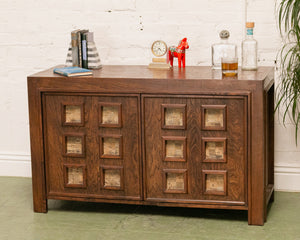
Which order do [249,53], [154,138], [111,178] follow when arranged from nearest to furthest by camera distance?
[154,138] → [111,178] → [249,53]

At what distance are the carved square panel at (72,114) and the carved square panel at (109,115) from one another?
124 millimetres

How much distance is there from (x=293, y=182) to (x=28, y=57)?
2.11 metres

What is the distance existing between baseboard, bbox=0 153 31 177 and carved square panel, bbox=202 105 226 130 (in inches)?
66.0

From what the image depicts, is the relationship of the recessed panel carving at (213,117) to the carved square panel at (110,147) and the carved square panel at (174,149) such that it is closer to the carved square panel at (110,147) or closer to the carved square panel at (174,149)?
the carved square panel at (174,149)

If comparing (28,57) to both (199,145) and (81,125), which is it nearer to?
(81,125)

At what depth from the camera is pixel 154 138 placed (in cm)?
349

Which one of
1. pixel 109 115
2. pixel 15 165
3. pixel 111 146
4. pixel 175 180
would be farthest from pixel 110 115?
pixel 15 165

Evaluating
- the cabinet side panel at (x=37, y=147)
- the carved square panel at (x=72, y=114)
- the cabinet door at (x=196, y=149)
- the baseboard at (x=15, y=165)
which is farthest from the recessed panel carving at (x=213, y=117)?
the baseboard at (x=15, y=165)

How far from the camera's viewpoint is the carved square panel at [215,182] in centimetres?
343

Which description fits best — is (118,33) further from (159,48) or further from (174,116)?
(174,116)

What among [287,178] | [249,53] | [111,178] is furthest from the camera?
[287,178]

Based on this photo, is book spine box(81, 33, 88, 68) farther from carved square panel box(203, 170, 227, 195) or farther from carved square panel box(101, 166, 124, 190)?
carved square panel box(203, 170, 227, 195)

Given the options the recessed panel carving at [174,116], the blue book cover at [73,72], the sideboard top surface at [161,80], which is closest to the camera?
the sideboard top surface at [161,80]

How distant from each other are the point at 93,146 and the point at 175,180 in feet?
1.77
